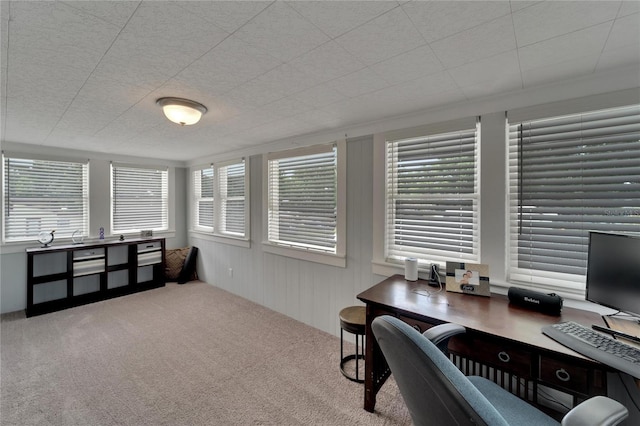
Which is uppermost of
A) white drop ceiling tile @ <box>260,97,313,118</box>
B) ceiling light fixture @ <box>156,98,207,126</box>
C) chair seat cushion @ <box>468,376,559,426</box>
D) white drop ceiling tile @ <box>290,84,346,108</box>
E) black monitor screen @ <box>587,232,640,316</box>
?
white drop ceiling tile @ <box>260,97,313,118</box>

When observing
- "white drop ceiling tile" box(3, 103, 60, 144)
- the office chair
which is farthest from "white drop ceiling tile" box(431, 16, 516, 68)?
"white drop ceiling tile" box(3, 103, 60, 144)

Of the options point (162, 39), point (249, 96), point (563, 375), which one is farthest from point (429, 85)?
point (563, 375)

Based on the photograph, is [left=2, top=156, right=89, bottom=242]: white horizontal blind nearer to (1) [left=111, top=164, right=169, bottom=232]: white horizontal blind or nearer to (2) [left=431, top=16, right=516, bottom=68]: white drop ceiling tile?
(1) [left=111, top=164, right=169, bottom=232]: white horizontal blind

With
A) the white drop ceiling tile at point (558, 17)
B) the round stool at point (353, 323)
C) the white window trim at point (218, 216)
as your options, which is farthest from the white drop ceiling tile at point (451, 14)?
the white window trim at point (218, 216)

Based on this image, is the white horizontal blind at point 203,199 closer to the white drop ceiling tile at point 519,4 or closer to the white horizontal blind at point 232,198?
the white horizontal blind at point 232,198

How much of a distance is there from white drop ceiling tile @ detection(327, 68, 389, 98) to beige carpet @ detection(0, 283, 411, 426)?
2.34 metres

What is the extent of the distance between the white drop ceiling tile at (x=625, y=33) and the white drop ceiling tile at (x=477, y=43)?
0.40m

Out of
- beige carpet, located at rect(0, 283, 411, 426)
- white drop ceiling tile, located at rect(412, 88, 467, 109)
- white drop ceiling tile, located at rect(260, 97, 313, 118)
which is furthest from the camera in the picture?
white drop ceiling tile, located at rect(260, 97, 313, 118)

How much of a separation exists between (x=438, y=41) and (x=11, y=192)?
539cm

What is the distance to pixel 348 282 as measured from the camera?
2.90m

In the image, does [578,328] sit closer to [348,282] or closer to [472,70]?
[472,70]

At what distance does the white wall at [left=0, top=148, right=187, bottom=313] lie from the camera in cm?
359

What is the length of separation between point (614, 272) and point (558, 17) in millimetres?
1326

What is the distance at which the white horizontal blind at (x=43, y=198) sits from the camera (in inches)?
143
